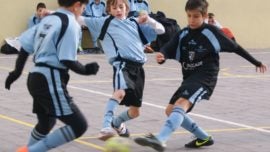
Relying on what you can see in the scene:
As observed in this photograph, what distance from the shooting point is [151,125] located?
9281 mm

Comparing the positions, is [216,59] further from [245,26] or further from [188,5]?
[245,26]

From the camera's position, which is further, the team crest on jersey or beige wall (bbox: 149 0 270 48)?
beige wall (bbox: 149 0 270 48)

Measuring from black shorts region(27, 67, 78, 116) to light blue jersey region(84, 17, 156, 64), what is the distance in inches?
83.2

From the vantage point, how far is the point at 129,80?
8.12 meters

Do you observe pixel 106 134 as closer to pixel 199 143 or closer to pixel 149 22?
pixel 199 143

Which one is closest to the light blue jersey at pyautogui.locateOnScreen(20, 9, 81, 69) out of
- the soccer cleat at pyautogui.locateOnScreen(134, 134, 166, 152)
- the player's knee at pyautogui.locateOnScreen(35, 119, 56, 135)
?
the player's knee at pyautogui.locateOnScreen(35, 119, 56, 135)

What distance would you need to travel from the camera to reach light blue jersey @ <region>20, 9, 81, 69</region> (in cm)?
600

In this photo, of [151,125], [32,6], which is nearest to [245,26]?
[32,6]

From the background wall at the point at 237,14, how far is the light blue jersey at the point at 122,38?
42.7 feet

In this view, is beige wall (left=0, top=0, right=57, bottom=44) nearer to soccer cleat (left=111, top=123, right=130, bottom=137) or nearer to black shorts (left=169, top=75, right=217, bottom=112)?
soccer cleat (left=111, top=123, right=130, bottom=137)

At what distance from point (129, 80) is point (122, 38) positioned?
0.47m

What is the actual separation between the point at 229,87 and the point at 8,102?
436 cm

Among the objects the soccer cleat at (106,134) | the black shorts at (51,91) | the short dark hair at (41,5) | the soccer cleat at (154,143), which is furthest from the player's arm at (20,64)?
the short dark hair at (41,5)

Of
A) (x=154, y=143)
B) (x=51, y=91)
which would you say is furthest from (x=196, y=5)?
(x=51, y=91)
